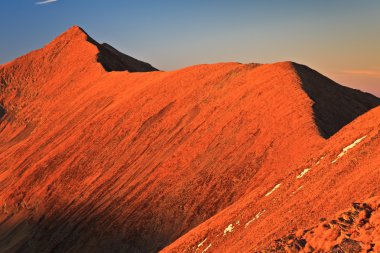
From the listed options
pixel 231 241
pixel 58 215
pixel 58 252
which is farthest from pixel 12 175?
pixel 231 241

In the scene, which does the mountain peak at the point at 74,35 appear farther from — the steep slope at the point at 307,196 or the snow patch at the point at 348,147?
the snow patch at the point at 348,147

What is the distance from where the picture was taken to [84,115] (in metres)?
61.6

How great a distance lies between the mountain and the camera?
77.2ft

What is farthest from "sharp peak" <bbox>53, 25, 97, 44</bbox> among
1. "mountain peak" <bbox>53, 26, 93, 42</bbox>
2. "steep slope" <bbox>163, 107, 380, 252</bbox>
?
"steep slope" <bbox>163, 107, 380, 252</bbox>

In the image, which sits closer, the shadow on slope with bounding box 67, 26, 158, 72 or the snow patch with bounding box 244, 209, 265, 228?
the snow patch with bounding box 244, 209, 265, 228

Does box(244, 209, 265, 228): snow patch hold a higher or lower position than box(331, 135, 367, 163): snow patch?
lower

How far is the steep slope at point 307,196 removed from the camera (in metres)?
17.9

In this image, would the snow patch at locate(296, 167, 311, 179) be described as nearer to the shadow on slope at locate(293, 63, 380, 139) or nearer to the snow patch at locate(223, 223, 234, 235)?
the snow patch at locate(223, 223, 234, 235)

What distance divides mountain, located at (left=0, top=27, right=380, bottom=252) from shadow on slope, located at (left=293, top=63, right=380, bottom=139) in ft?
0.55

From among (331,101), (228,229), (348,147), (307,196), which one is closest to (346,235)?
(307,196)

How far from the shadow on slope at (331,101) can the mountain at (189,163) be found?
17 cm

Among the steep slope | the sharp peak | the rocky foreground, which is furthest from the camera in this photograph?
the sharp peak

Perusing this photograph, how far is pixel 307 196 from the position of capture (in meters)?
20.3

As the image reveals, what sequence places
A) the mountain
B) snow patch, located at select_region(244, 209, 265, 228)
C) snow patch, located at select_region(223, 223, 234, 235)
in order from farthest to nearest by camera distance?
the mountain
snow patch, located at select_region(223, 223, 234, 235)
snow patch, located at select_region(244, 209, 265, 228)
